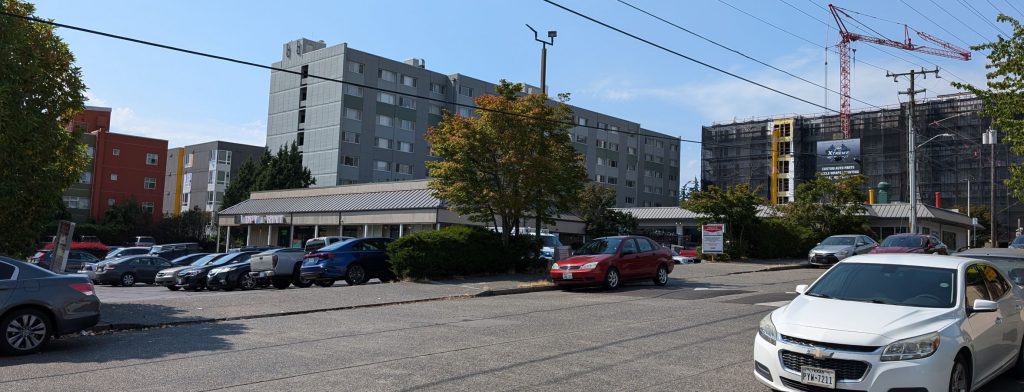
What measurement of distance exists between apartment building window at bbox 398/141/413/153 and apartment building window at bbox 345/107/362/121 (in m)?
5.21

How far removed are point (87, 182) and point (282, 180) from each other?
965 inches

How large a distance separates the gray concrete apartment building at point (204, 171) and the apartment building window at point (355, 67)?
77.5 feet

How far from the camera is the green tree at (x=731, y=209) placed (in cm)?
3350

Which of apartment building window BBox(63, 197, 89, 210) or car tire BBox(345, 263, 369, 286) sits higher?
apartment building window BBox(63, 197, 89, 210)

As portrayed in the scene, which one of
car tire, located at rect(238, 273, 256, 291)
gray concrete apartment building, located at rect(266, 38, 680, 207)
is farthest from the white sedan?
gray concrete apartment building, located at rect(266, 38, 680, 207)

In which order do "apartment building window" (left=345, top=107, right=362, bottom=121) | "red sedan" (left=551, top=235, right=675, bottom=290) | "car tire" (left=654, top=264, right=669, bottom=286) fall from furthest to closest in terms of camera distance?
"apartment building window" (left=345, top=107, right=362, bottom=121)
"car tire" (left=654, top=264, right=669, bottom=286)
"red sedan" (left=551, top=235, right=675, bottom=290)

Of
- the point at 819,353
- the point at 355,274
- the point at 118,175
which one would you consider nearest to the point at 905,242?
the point at 355,274

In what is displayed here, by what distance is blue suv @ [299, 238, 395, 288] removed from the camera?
20.8 m

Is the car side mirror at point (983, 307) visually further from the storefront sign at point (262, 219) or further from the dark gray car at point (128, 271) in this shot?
the storefront sign at point (262, 219)

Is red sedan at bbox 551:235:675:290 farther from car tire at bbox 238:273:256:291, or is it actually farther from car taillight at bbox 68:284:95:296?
car taillight at bbox 68:284:95:296

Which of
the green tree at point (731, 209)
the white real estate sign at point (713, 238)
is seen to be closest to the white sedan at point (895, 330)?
the white real estate sign at point (713, 238)

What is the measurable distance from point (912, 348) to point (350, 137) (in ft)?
219

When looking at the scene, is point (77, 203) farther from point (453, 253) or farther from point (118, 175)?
point (453, 253)

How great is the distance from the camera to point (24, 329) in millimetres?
9820
